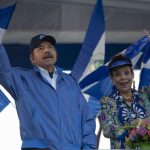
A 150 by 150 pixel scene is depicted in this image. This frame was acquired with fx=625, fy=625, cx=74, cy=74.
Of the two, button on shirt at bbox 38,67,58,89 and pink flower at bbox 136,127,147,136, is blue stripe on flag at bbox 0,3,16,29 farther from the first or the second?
pink flower at bbox 136,127,147,136

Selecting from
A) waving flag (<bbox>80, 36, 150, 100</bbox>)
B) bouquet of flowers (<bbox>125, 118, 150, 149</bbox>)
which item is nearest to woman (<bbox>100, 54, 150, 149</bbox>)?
bouquet of flowers (<bbox>125, 118, 150, 149</bbox>)

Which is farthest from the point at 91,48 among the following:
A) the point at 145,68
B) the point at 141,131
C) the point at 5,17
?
the point at 141,131

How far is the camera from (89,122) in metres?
4.42

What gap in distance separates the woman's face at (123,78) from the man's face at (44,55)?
53 cm

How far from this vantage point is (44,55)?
438cm

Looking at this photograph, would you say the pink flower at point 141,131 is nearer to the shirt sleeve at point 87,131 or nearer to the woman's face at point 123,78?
the shirt sleeve at point 87,131

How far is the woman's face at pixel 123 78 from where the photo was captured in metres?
4.62

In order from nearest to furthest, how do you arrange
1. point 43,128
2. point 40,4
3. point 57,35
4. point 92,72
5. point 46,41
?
point 43,128, point 46,41, point 92,72, point 40,4, point 57,35

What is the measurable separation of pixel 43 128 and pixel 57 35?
2.64 meters

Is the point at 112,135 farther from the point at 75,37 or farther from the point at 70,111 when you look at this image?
the point at 75,37

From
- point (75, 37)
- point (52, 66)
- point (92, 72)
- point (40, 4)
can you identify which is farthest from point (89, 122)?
point (75, 37)

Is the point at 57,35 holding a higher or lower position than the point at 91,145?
higher

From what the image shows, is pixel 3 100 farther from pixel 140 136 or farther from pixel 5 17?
pixel 140 136

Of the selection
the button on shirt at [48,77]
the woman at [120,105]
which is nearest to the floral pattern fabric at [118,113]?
the woman at [120,105]
